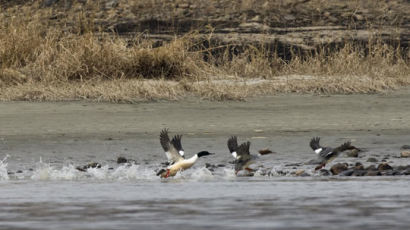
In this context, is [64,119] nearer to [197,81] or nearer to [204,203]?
[197,81]

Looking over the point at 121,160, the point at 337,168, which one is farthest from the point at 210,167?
the point at 337,168

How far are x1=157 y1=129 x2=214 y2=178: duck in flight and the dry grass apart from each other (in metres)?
3.86

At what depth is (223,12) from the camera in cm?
2283

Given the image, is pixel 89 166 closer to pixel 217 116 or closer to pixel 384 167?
pixel 217 116

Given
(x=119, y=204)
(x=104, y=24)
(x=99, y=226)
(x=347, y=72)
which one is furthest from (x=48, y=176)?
(x=104, y=24)

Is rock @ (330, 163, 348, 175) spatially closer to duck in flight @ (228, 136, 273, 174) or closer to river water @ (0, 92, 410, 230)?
river water @ (0, 92, 410, 230)

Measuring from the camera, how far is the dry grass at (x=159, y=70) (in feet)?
52.7

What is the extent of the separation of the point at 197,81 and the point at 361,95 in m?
2.53

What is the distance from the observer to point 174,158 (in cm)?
1186

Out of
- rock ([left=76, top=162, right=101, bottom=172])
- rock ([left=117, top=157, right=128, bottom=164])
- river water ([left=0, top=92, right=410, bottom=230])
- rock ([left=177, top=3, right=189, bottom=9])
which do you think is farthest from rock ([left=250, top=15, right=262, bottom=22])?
rock ([left=76, top=162, right=101, bottom=172])

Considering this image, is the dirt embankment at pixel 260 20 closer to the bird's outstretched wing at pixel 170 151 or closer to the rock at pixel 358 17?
the rock at pixel 358 17

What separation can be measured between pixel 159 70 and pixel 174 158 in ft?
19.9

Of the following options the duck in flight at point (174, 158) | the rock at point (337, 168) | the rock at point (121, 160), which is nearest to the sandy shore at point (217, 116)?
the rock at point (121, 160)

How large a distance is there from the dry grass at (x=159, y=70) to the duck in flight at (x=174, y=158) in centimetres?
386
